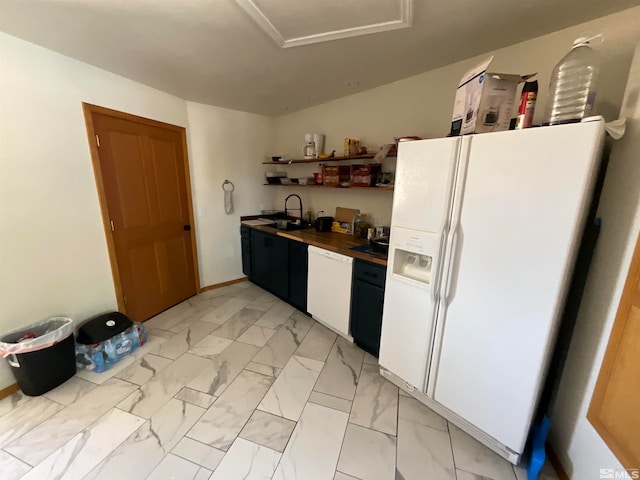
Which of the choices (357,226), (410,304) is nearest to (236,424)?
(410,304)

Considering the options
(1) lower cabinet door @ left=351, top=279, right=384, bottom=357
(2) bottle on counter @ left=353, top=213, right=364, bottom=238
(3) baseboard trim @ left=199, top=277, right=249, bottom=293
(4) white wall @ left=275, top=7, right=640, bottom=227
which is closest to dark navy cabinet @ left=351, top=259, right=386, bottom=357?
(1) lower cabinet door @ left=351, top=279, right=384, bottom=357

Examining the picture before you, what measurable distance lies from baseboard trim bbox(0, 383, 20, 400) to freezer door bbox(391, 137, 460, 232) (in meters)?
2.92

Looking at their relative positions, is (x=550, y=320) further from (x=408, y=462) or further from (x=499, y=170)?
(x=408, y=462)

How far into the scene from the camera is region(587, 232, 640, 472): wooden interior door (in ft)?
2.97

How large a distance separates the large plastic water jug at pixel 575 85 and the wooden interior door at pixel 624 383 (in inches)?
24.3

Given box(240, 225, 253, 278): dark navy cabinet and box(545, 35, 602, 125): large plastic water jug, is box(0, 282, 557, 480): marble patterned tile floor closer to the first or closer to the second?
box(240, 225, 253, 278): dark navy cabinet

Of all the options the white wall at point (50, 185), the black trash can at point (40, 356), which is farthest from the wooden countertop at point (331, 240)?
the black trash can at point (40, 356)

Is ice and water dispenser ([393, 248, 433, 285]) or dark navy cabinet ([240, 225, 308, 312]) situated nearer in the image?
ice and water dispenser ([393, 248, 433, 285])

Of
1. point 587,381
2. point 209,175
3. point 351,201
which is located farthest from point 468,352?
point 209,175

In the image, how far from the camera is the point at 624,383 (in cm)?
96

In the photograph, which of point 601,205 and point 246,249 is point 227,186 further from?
point 601,205

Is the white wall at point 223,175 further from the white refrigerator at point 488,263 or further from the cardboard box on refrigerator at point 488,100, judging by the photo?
the cardboard box on refrigerator at point 488,100

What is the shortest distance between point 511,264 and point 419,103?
169cm

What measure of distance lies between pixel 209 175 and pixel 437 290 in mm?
2967
